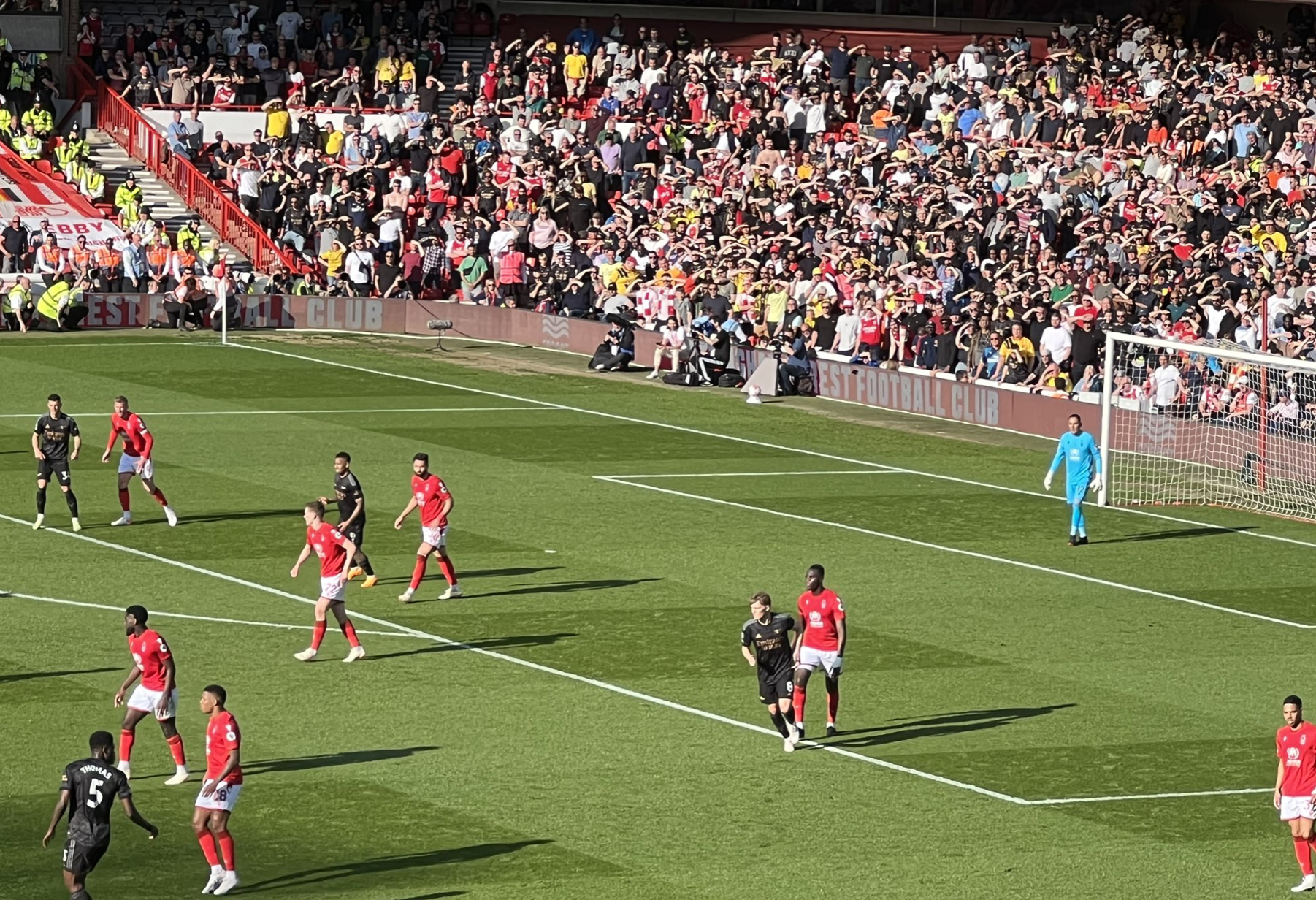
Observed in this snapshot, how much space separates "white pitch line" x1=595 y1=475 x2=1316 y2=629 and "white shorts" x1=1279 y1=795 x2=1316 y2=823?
9629mm

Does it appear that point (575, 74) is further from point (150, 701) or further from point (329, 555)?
point (150, 701)

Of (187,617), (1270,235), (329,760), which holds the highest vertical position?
(1270,235)

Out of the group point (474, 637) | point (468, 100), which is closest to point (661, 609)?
point (474, 637)

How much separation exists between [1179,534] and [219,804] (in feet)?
60.4

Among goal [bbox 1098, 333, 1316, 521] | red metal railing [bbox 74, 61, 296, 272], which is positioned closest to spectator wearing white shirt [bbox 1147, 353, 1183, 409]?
goal [bbox 1098, 333, 1316, 521]

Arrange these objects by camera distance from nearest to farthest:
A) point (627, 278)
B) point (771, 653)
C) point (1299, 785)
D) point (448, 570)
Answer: point (1299, 785) → point (771, 653) → point (448, 570) → point (627, 278)

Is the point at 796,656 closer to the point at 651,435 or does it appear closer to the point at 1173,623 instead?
the point at 1173,623

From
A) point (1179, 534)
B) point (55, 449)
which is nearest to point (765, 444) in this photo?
point (1179, 534)

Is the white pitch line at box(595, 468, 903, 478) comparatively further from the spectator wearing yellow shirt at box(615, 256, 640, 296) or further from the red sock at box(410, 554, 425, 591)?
the spectator wearing yellow shirt at box(615, 256, 640, 296)

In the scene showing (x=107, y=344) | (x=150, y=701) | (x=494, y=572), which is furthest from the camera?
(x=107, y=344)

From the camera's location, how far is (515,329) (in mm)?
48156

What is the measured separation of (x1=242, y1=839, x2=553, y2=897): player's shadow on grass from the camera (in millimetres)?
16438

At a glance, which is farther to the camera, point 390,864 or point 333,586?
point 333,586

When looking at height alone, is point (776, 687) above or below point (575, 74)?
below
